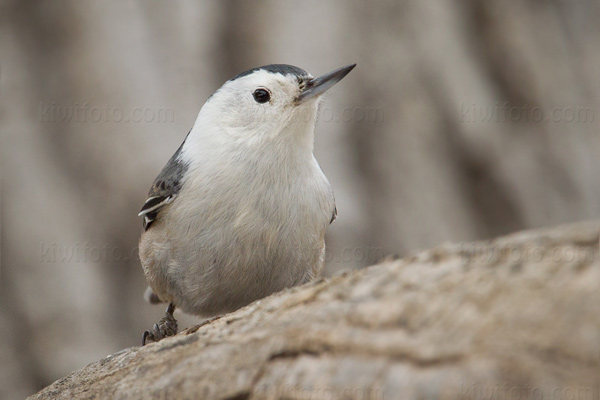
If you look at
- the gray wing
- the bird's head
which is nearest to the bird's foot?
the gray wing

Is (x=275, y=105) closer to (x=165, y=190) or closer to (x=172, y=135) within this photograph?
(x=165, y=190)

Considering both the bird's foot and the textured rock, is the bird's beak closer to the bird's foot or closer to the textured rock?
the textured rock

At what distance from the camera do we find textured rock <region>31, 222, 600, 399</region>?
1.27m

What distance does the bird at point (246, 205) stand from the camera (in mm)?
2613

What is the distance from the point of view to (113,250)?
5.29 metres

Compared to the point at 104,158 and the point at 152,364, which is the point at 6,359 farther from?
the point at 152,364

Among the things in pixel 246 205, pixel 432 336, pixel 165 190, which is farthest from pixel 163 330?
pixel 432 336

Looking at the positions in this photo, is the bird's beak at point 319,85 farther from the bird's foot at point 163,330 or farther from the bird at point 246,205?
the bird's foot at point 163,330

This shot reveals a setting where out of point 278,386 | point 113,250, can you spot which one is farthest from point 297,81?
point 113,250

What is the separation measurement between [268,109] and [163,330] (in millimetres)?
1209

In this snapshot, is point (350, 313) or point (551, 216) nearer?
point (350, 313)

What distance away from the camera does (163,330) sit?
→ 10.4 feet

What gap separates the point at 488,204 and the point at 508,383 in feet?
15.6

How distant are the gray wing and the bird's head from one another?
0.80ft
